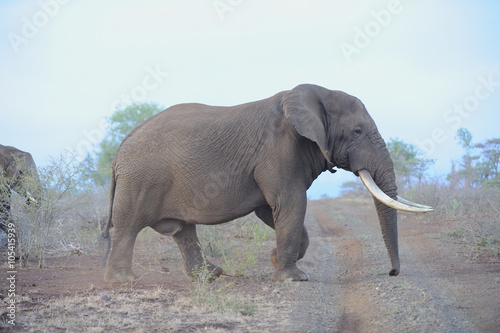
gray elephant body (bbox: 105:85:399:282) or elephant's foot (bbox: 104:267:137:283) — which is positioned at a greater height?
gray elephant body (bbox: 105:85:399:282)

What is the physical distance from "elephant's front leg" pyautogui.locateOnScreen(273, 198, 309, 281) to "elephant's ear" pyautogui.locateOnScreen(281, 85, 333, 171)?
0.81 meters

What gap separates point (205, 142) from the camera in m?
7.80

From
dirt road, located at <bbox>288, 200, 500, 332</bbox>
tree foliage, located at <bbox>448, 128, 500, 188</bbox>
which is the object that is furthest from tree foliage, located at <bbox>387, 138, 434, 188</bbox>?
dirt road, located at <bbox>288, 200, 500, 332</bbox>

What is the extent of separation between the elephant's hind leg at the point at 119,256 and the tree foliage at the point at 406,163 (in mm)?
16158

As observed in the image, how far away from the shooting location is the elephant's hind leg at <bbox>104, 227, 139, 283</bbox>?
26.0 ft

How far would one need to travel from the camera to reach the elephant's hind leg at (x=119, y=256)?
7918mm

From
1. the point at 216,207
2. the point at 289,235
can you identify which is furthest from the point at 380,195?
the point at 216,207

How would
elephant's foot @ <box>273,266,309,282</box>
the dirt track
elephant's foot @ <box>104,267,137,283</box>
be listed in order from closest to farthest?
the dirt track < elephant's foot @ <box>273,266,309,282</box> < elephant's foot @ <box>104,267,137,283</box>

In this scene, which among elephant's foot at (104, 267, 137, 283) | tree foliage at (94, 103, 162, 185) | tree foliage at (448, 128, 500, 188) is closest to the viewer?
elephant's foot at (104, 267, 137, 283)

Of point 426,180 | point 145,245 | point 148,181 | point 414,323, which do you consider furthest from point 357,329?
point 426,180

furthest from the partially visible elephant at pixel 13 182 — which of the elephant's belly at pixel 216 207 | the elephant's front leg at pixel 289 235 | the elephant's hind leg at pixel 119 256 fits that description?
the elephant's front leg at pixel 289 235

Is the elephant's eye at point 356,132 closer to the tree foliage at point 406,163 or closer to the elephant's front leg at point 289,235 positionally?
the elephant's front leg at point 289,235

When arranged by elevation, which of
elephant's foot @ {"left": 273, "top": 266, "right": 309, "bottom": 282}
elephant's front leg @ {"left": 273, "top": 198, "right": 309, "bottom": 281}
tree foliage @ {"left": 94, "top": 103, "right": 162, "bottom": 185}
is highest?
tree foliage @ {"left": 94, "top": 103, "right": 162, "bottom": 185}

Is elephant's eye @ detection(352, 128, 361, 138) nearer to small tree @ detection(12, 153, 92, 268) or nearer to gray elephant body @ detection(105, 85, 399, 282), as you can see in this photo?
gray elephant body @ detection(105, 85, 399, 282)
